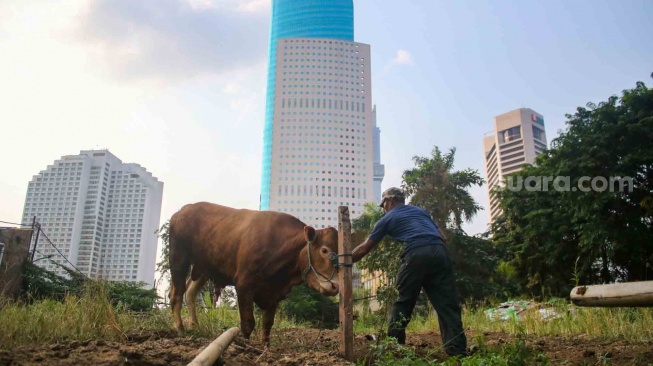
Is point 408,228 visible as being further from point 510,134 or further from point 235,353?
point 510,134

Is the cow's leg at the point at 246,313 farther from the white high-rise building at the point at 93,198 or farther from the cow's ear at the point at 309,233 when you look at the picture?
the white high-rise building at the point at 93,198

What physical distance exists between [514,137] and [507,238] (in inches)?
3718

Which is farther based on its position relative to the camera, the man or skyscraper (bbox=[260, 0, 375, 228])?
skyscraper (bbox=[260, 0, 375, 228])

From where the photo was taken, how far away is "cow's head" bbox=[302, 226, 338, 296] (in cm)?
575

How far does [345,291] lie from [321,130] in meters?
135

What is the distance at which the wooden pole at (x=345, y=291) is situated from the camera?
192 inches

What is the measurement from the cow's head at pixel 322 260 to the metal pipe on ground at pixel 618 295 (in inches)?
95.1

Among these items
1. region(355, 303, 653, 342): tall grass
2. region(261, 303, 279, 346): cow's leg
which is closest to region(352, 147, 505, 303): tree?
region(355, 303, 653, 342): tall grass

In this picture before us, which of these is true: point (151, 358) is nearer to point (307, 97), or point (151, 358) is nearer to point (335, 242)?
point (335, 242)

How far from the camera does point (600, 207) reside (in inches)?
723

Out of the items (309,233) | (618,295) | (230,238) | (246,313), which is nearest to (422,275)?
(309,233)

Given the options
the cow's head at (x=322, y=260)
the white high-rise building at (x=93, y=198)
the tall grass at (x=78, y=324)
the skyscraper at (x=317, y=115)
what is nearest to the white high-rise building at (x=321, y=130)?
the skyscraper at (x=317, y=115)

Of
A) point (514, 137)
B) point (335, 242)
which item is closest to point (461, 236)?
point (335, 242)

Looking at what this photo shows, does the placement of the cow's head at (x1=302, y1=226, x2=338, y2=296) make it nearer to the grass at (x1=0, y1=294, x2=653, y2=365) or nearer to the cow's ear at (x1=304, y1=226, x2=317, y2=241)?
the cow's ear at (x1=304, y1=226, x2=317, y2=241)
